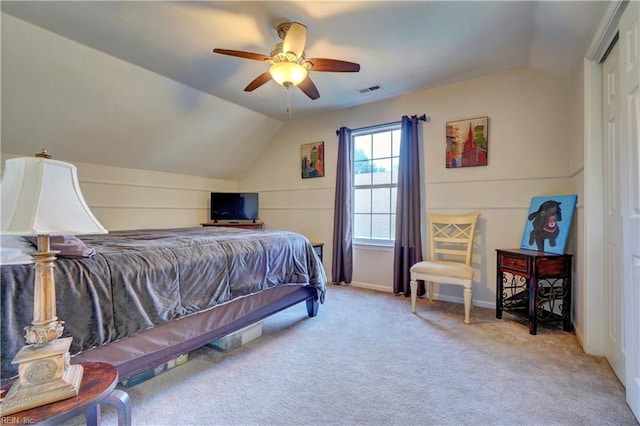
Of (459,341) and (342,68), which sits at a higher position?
(342,68)

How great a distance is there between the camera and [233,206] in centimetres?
494

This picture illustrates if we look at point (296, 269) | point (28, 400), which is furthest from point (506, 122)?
point (28, 400)

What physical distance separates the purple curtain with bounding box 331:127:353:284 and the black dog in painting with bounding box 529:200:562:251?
2.08 meters

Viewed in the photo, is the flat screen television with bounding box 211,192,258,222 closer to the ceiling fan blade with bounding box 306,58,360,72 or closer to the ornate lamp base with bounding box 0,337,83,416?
the ceiling fan blade with bounding box 306,58,360,72

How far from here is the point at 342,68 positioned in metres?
2.30

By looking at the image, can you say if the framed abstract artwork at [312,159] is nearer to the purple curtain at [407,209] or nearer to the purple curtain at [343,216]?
the purple curtain at [343,216]

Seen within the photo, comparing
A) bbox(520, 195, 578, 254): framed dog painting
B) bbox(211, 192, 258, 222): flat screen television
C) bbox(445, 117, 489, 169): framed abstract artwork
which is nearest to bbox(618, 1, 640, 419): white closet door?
bbox(520, 195, 578, 254): framed dog painting

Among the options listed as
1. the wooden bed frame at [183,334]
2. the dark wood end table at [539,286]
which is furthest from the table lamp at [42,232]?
the dark wood end table at [539,286]

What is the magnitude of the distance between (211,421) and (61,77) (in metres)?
3.20

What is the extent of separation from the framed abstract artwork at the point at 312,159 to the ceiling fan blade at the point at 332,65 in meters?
2.08

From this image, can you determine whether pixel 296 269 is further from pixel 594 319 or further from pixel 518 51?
pixel 518 51

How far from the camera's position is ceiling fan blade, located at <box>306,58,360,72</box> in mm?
2227

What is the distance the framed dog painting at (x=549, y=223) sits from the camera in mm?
2578

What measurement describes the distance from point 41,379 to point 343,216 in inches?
135
